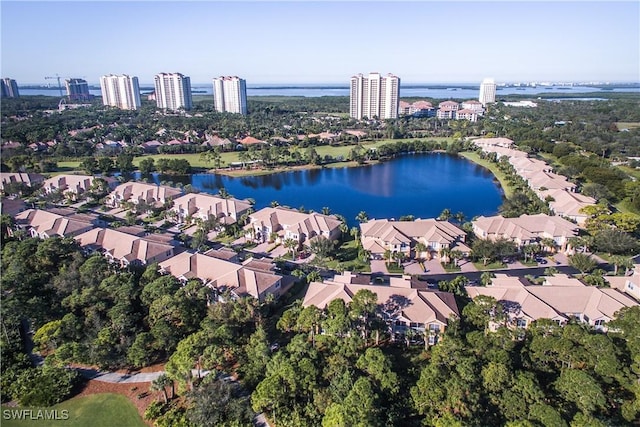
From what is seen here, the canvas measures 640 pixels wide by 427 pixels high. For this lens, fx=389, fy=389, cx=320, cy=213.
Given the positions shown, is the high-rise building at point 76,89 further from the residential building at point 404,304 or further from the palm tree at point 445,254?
the residential building at point 404,304

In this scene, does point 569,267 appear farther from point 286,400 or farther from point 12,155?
point 12,155

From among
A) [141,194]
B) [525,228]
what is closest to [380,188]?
[525,228]

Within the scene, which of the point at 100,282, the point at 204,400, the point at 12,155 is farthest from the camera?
the point at 12,155

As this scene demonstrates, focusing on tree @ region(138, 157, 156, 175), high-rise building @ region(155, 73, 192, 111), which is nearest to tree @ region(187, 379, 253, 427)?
tree @ region(138, 157, 156, 175)

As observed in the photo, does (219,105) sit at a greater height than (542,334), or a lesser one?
greater

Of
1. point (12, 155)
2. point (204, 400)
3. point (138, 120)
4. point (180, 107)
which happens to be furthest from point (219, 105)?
point (204, 400)

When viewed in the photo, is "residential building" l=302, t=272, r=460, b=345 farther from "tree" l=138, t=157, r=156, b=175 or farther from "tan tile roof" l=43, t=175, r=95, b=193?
"tree" l=138, t=157, r=156, b=175

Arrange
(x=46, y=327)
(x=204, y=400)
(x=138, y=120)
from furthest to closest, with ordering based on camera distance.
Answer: (x=138, y=120) < (x=46, y=327) < (x=204, y=400)
